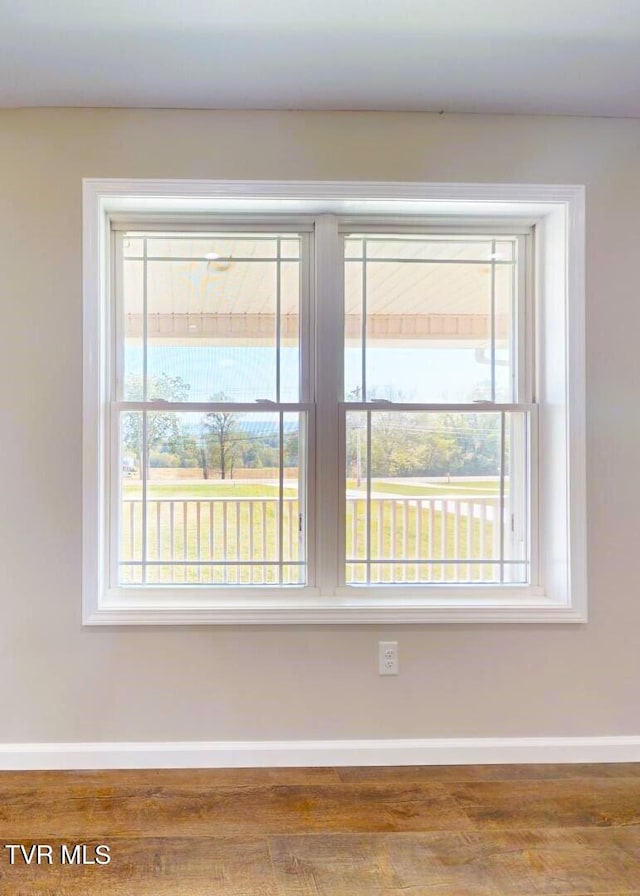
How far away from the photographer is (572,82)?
2168 millimetres

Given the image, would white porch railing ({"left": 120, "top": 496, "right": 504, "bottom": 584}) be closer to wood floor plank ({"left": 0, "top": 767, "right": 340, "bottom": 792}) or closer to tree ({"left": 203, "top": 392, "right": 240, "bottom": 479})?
tree ({"left": 203, "top": 392, "right": 240, "bottom": 479})

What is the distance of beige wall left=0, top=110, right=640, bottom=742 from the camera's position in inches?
91.3

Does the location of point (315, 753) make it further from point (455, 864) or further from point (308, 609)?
point (455, 864)

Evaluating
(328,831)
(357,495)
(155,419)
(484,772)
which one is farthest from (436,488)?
(328,831)

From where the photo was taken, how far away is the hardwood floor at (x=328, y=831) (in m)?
1.69

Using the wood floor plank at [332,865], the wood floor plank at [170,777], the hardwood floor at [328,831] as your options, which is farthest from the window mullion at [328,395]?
the wood floor plank at [332,865]

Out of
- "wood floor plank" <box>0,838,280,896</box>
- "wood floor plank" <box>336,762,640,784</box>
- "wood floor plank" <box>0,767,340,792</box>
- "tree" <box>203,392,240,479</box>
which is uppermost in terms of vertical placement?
"tree" <box>203,392,240,479</box>

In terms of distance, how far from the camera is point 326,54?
6.57ft

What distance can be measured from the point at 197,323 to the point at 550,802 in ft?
7.19

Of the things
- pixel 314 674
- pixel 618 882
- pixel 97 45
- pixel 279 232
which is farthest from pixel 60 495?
pixel 618 882

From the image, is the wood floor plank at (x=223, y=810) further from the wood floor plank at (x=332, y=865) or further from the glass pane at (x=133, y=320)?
the glass pane at (x=133, y=320)

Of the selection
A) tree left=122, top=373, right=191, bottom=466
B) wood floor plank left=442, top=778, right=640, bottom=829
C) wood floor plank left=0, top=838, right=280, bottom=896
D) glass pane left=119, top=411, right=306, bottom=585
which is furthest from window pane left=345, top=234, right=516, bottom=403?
wood floor plank left=0, top=838, right=280, bottom=896

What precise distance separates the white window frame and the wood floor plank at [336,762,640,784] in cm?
54

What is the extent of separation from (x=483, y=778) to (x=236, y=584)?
3.85ft
